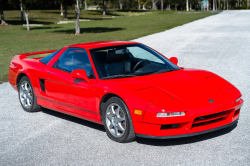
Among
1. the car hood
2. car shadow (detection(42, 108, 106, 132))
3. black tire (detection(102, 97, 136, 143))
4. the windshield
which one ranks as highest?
the windshield

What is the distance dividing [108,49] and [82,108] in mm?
995

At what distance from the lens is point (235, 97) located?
434 centimetres

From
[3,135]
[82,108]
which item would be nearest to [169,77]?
[82,108]

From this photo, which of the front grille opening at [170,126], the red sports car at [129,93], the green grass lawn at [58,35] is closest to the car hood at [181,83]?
the red sports car at [129,93]

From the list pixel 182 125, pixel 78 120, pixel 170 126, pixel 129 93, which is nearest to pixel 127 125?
pixel 129 93

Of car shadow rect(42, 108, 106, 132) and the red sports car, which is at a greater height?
the red sports car

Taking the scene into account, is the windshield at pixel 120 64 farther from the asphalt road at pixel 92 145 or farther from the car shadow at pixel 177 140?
the car shadow at pixel 177 140

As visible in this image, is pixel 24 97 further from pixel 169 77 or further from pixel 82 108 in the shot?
pixel 169 77

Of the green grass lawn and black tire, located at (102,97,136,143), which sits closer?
black tire, located at (102,97,136,143)

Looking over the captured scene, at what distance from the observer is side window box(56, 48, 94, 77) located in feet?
16.5

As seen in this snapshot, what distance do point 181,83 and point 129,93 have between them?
791 millimetres

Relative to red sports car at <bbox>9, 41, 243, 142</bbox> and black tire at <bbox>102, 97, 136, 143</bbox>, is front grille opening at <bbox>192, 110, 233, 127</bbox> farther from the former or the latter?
black tire at <bbox>102, 97, 136, 143</bbox>

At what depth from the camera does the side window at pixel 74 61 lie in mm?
5043

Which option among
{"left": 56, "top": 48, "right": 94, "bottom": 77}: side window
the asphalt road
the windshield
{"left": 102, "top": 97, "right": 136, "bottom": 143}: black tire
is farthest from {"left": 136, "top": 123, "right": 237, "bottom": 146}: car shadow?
{"left": 56, "top": 48, "right": 94, "bottom": 77}: side window
